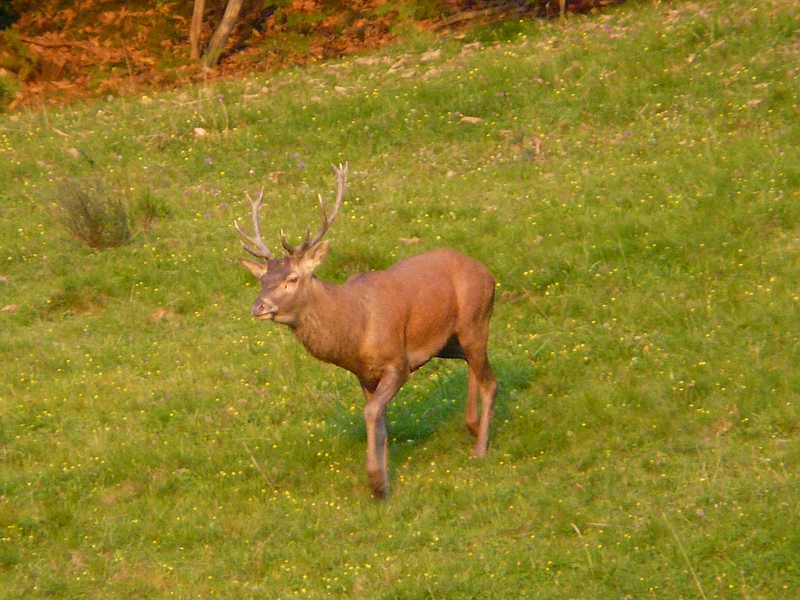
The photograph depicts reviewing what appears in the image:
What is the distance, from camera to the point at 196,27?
18719 mm

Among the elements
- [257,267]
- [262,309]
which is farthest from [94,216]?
[262,309]

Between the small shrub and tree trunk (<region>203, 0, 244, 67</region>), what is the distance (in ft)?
20.2

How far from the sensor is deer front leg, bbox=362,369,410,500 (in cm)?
817

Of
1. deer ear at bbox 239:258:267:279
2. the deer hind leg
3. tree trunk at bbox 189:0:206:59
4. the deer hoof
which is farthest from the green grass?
tree trunk at bbox 189:0:206:59

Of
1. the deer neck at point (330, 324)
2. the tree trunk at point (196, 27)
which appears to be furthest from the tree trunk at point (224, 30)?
the deer neck at point (330, 324)

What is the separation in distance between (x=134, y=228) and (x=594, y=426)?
235 inches

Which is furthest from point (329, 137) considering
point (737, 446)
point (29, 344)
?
point (737, 446)

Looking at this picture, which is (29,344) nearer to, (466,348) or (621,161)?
(466,348)

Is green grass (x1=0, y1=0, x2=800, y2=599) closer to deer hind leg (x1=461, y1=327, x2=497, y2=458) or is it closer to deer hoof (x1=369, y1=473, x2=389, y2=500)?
deer hoof (x1=369, y1=473, x2=389, y2=500)

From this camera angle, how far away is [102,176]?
13977mm

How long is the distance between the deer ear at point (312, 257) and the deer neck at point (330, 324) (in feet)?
0.37

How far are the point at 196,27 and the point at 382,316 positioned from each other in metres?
11.6

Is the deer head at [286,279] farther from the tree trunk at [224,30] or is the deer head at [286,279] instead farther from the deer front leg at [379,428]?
the tree trunk at [224,30]

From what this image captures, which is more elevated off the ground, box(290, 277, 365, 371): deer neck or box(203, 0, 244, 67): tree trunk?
box(290, 277, 365, 371): deer neck
